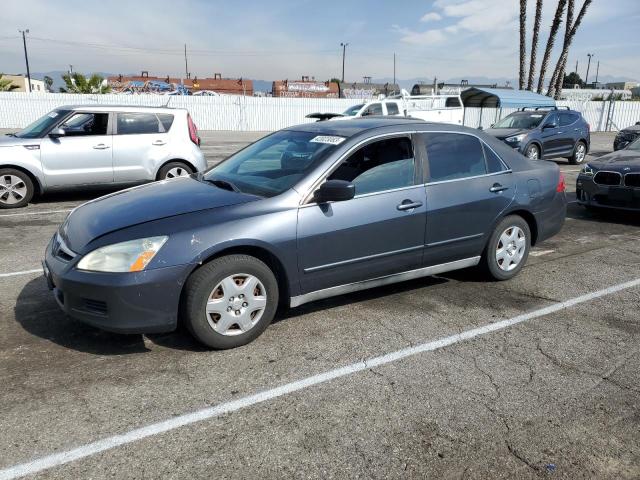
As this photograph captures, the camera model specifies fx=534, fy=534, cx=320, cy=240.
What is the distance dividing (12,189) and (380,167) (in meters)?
6.88

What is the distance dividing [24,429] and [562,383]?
3172mm

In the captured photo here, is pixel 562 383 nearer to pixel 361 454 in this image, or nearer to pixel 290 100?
pixel 361 454

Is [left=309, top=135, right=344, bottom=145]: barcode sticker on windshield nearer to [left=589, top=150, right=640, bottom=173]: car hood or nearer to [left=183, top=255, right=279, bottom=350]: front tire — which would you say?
[left=183, top=255, right=279, bottom=350]: front tire

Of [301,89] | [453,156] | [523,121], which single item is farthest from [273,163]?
[301,89]

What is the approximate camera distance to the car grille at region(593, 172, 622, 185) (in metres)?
7.82

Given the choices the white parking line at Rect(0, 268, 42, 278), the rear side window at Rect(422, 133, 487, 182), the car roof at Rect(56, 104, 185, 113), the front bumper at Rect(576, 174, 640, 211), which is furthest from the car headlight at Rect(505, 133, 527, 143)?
the white parking line at Rect(0, 268, 42, 278)

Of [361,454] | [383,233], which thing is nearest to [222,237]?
[383,233]

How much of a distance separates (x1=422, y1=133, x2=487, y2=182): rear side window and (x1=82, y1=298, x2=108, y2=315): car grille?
2792mm

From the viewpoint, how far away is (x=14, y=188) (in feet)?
28.3

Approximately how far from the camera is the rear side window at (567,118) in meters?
15.5

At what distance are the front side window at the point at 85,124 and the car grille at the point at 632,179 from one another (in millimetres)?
8222

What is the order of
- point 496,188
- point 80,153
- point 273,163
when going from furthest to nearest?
point 80,153 < point 496,188 < point 273,163

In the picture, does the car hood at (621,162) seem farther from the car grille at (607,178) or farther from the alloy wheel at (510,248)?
the alloy wheel at (510,248)

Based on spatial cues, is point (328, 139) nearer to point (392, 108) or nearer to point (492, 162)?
point (492, 162)
